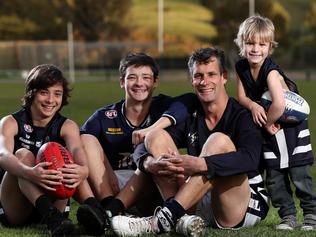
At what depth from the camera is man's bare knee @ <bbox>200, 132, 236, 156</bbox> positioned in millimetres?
5512

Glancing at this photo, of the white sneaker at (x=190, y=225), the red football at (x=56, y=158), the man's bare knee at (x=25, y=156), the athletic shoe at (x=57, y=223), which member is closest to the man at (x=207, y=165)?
the white sneaker at (x=190, y=225)

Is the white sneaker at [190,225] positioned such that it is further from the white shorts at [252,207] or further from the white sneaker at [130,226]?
the white shorts at [252,207]

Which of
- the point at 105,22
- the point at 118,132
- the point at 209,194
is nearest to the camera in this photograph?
the point at 209,194

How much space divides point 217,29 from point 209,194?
6035 cm

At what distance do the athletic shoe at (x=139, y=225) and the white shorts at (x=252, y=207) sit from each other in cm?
42

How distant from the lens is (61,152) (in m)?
5.68

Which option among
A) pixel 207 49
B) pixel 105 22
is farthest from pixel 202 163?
pixel 105 22

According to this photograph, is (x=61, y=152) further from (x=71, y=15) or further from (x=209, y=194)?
(x=71, y=15)

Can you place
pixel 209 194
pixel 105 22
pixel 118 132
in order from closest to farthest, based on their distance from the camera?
pixel 209 194
pixel 118 132
pixel 105 22

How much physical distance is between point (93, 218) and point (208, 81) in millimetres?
1179

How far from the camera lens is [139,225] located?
5512 millimetres

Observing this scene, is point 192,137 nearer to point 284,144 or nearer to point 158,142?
point 158,142

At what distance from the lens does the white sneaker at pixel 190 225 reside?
525cm

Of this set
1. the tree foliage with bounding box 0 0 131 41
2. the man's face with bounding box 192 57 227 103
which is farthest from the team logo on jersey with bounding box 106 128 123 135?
the tree foliage with bounding box 0 0 131 41
